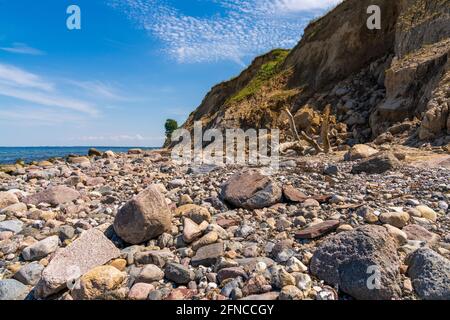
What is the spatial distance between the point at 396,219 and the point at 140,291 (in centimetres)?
335

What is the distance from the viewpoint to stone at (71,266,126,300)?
130 inches

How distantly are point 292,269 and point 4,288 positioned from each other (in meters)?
3.14

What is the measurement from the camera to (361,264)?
3.20 metres

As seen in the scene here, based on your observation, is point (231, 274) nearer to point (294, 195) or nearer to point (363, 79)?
point (294, 195)

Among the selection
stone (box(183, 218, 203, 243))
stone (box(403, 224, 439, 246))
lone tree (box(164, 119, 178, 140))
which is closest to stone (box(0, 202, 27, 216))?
stone (box(183, 218, 203, 243))

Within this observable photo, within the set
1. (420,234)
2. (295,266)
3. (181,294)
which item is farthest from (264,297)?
(420,234)

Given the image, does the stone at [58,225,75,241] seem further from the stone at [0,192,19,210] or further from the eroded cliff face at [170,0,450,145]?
the eroded cliff face at [170,0,450,145]

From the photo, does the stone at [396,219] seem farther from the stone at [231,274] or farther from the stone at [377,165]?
the stone at [377,165]

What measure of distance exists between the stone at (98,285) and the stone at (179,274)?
532 millimetres

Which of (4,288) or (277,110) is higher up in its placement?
(277,110)

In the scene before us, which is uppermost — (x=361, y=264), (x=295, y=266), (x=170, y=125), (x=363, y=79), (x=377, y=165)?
(x=363, y=79)
